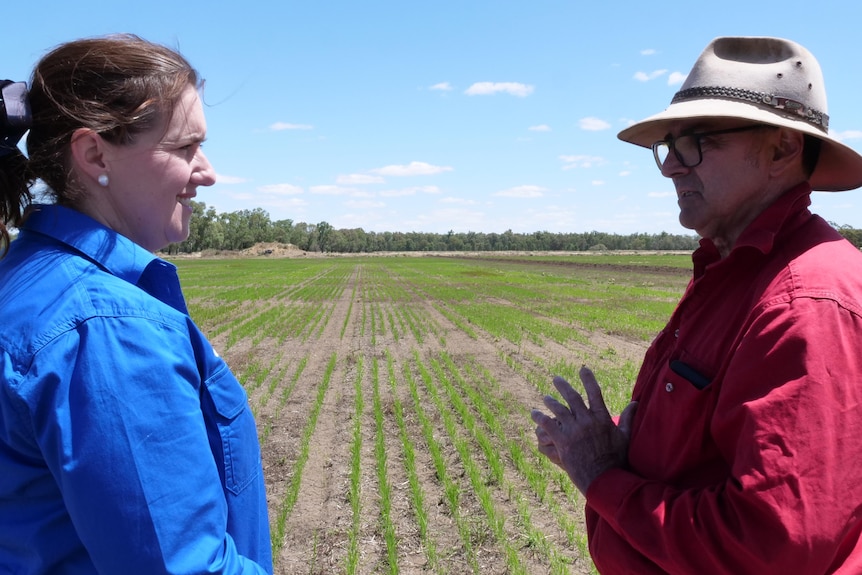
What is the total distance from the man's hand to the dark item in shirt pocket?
0.76ft

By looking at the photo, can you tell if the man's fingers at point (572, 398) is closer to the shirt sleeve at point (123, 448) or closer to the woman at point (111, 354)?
the woman at point (111, 354)

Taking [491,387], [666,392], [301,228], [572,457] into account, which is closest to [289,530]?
[572,457]

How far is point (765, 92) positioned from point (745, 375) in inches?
34.6

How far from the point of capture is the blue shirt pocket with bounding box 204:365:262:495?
4.53 feet

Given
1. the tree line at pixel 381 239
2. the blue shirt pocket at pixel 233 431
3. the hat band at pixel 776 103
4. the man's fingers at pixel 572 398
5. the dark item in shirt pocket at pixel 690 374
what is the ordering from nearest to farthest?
1. the blue shirt pocket at pixel 233 431
2. the dark item in shirt pocket at pixel 690 374
3. the hat band at pixel 776 103
4. the man's fingers at pixel 572 398
5. the tree line at pixel 381 239

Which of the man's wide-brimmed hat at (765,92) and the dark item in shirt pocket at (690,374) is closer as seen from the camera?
the dark item in shirt pocket at (690,374)

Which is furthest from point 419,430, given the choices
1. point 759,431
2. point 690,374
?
point 759,431

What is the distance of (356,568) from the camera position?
426cm

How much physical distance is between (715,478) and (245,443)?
119cm

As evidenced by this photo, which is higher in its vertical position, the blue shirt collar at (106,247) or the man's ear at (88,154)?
the man's ear at (88,154)

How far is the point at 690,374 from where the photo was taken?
62.3 inches

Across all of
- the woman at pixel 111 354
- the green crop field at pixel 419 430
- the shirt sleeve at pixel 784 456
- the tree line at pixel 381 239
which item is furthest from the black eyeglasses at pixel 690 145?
the tree line at pixel 381 239

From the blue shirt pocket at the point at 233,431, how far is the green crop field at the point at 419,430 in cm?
312

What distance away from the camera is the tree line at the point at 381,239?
136325mm
